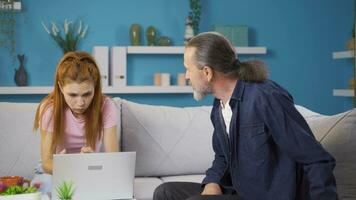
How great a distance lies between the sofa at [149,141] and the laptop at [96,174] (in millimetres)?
474

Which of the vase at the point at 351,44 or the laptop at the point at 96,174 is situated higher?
the vase at the point at 351,44

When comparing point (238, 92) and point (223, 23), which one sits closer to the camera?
point (238, 92)

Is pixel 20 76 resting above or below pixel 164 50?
below

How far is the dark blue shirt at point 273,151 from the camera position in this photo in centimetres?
158

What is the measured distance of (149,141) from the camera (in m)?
2.60

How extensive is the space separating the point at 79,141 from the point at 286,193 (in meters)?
0.99

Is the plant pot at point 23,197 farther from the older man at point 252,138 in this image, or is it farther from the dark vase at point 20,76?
the dark vase at point 20,76

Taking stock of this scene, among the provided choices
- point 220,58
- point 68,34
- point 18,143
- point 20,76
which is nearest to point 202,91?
point 220,58

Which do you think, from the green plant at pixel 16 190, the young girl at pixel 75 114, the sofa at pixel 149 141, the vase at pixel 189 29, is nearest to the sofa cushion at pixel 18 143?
the sofa at pixel 149 141

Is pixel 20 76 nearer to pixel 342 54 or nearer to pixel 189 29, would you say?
pixel 189 29

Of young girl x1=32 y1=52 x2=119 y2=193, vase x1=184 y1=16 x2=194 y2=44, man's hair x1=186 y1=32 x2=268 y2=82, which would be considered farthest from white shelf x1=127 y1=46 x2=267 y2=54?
man's hair x1=186 y1=32 x2=268 y2=82

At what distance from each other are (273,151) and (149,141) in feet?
3.29

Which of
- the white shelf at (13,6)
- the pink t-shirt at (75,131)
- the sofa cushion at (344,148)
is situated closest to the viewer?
the sofa cushion at (344,148)

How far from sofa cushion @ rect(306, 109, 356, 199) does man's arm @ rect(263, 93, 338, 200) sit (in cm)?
41
